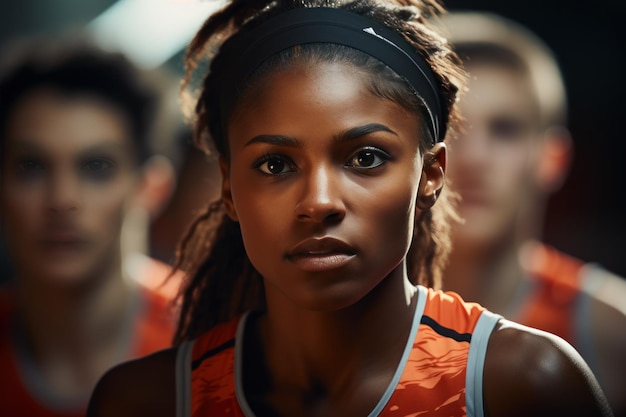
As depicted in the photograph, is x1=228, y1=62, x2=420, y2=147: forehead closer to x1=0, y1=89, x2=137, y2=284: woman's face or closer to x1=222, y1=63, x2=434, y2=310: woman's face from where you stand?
x1=222, y1=63, x2=434, y2=310: woman's face

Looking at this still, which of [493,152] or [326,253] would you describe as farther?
[493,152]

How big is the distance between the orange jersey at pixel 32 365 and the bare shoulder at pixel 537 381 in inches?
37.2

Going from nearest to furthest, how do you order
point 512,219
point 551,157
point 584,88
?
point 512,219
point 551,157
point 584,88

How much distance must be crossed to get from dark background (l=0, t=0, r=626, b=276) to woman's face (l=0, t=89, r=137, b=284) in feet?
2.07

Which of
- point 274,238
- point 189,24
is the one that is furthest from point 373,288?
point 189,24

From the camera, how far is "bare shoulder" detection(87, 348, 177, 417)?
1215 millimetres

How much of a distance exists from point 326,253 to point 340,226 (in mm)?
37

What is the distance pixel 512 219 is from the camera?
224 cm

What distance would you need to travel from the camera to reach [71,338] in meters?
2.04

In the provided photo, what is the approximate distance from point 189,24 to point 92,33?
30 centimetres

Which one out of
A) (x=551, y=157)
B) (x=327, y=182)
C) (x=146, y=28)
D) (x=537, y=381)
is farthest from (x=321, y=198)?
(x=146, y=28)

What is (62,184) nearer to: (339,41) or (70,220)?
(70,220)

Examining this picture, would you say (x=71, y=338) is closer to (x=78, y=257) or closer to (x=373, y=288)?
(x=78, y=257)

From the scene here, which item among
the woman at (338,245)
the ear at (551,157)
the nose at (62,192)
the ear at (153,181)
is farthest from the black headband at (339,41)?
the ear at (551,157)
